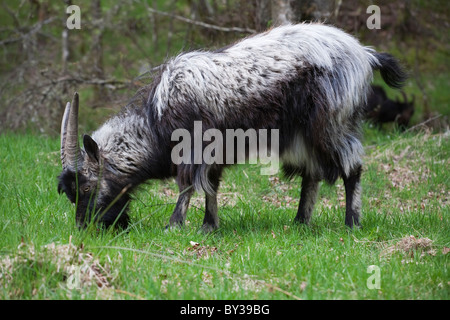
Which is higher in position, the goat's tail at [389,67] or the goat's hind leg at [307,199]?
the goat's tail at [389,67]

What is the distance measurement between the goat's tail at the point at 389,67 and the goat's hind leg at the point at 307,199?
133 centimetres

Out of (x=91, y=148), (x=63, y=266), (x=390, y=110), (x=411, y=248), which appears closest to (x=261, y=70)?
(x=91, y=148)

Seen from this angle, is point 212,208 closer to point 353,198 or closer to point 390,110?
point 353,198

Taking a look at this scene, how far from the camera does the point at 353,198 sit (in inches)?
245

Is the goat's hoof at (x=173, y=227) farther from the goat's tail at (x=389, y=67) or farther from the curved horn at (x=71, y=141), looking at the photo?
the goat's tail at (x=389, y=67)

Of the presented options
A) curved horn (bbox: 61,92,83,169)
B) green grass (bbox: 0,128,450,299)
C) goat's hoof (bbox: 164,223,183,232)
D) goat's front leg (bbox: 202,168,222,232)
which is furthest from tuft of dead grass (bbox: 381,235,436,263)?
curved horn (bbox: 61,92,83,169)

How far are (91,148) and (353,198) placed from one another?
2.66m

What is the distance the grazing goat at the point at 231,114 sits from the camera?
570 cm

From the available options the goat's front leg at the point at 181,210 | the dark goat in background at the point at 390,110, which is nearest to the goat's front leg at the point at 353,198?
the goat's front leg at the point at 181,210

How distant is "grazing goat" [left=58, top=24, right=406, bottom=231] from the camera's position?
570 centimetres

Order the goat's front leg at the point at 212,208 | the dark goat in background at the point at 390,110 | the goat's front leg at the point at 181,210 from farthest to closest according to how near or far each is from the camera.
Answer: the dark goat in background at the point at 390,110
the goat's front leg at the point at 212,208
the goat's front leg at the point at 181,210

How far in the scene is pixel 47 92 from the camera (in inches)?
396

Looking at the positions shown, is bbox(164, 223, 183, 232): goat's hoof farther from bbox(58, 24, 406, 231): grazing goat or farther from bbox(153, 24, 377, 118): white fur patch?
bbox(153, 24, 377, 118): white fur patch

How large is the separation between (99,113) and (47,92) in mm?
904
